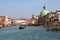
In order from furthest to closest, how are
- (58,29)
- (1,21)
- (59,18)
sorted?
(1,21), (59,18), (58,29)

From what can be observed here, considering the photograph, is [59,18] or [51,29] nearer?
[51,29]

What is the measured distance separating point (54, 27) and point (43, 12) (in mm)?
70778

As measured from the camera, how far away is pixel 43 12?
126 m

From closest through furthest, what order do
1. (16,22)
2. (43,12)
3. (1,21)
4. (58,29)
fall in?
(58,29) < (1,21) < (43,12) < (16,22)

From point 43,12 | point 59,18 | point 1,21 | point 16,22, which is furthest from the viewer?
point 16,22

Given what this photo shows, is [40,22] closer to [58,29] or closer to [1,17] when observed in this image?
[1,17]

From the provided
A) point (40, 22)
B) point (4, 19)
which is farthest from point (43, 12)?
point (4, 19)

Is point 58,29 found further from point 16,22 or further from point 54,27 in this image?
point 16,22

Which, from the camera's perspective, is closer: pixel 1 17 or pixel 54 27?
pixel 54 27

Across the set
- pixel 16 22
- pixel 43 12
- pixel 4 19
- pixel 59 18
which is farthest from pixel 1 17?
pixel 59 18

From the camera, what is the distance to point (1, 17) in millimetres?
115562

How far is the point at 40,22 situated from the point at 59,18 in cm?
5471

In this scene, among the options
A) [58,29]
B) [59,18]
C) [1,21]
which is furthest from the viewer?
[1,21]

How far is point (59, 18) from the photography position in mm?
74688
